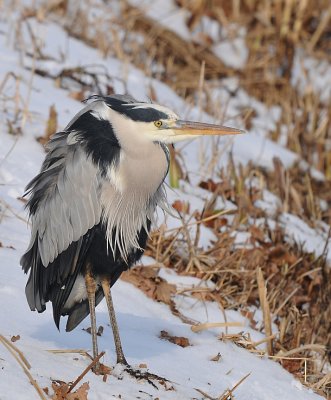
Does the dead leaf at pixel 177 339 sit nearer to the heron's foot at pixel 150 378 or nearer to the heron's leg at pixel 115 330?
the heron's leg at pixel 115 330

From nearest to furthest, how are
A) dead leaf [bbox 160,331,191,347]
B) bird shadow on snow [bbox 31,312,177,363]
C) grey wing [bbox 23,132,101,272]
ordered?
grey wing [bbox 23,132,101,272], bird shadow on snow [bbox 31,312,177,363], dead leaf [bbox 160,331,191,347]

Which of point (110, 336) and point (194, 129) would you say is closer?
point (194, 129)

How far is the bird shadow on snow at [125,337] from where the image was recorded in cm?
464

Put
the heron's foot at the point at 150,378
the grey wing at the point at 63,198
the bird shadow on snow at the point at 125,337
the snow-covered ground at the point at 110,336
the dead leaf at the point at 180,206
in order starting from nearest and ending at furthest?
the snow-covered ground at the point at 110,336 < the heron's foot at the point at 150,378 < the grey wing at the point at 63,198 < the bird shadow on snow at the point at 125,337 < the dead leaf at the point at 180,206

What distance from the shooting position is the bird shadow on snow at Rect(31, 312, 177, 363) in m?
4.64

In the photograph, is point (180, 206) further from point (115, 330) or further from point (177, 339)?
point (115, 330)

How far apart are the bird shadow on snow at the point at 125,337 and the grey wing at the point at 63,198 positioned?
16.3 inches

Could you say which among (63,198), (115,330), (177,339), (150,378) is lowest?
(177,339)

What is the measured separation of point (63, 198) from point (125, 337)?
35.3 inches

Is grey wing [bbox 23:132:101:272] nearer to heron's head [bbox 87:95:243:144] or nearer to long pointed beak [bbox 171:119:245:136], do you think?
heron's head [bbox 87:95:243:144]

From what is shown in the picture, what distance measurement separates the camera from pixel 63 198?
14.7 feet

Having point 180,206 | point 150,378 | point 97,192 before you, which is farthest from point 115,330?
point 180,206

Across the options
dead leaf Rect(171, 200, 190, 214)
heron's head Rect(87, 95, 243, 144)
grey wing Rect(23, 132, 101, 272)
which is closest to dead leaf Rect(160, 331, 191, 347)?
grey wing Rect(23, 132, 101, 272)

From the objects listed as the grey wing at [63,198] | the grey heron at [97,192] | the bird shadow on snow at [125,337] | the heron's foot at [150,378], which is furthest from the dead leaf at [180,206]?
the heron's foot at [150,378]
